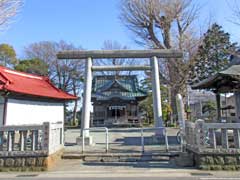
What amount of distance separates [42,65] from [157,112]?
27696mm

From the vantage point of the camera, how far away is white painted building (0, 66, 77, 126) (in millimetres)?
16688

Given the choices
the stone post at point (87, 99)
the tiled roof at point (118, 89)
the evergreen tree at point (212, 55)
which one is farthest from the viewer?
the tiled roof at point (118, 89)

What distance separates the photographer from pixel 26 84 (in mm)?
19766

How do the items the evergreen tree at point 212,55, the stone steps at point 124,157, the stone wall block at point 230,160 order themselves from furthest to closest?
1. the evergreen tree at point 212,55
2. the stone steps at point 124,157
3. the stone wall block at point 230,160

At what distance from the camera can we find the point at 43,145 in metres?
9.71

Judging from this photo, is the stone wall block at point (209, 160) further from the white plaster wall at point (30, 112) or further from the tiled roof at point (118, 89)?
the tiled roof at point (118, 89)

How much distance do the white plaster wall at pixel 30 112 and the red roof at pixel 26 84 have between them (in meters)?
0.79

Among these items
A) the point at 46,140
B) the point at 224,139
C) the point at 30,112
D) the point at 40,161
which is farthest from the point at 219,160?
the point at 30,112

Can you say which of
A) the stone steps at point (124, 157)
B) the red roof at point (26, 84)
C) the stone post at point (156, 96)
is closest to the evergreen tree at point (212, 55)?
the red roof at point (26, 84)

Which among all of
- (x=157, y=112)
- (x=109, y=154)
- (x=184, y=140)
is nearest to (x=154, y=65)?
(x=157, y=112)

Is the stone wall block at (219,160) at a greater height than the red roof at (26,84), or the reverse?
the red roof at (26,84)

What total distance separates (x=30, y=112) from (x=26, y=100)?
2.83 ft

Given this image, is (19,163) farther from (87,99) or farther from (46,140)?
(87,99)

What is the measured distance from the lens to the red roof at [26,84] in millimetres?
16759
